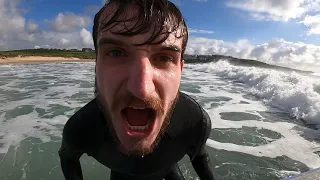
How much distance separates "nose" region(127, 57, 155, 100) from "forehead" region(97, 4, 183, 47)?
0.40ft

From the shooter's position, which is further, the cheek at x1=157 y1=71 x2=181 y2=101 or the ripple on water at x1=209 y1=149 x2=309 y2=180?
the ripple on water at x1=209 y1=149 x2=309 y2=180

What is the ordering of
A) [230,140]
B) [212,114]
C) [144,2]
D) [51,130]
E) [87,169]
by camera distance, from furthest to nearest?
[212,114] → [51,130] → [230,140] → [87,169] → [144,2]

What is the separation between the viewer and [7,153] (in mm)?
4930

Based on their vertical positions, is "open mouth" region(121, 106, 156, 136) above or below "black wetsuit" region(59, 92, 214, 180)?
above

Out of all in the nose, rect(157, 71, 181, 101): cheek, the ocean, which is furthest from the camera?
the ocean

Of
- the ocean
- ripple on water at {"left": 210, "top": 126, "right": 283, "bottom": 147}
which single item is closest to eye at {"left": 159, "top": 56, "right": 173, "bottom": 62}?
the ocean

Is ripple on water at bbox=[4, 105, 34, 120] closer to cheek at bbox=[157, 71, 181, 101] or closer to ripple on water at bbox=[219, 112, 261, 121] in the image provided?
ripple on water at bbox=[219, 112, 261, 121]

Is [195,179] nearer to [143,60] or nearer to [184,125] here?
[184,125]

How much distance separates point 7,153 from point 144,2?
4.84 meters

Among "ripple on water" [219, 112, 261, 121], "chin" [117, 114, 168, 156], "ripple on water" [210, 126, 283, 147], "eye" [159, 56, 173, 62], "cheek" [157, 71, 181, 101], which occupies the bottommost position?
"ripple on water" [210, 126, 283, 147]

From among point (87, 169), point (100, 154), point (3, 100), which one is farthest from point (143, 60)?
point (3, 100)

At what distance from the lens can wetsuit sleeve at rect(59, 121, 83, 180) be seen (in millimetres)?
1864

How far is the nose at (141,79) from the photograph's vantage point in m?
1.06

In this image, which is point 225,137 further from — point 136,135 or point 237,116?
point 136,135
